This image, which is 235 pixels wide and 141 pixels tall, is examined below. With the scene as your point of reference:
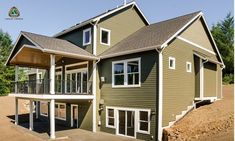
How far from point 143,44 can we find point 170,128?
5.27 meters

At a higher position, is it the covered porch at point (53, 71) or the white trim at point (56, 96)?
the covered porch at point (53, 71)

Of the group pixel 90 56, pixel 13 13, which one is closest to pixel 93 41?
pixel 90 56

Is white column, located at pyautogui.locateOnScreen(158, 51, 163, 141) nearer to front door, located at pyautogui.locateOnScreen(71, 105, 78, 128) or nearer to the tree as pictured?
front door, located at pyautogui.locateOnScreen(71, 105, 78, 128)

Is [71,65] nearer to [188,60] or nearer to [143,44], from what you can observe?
[143,44]

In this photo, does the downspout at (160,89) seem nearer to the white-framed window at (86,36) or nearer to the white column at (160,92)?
the white column at (160,92)

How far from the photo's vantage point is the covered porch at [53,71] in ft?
49.8

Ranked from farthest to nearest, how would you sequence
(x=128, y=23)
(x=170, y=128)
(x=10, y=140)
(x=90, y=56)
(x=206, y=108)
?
(x=128, y=23) < (x=90, y=56) < (x=206, y=108) < (x=10, y=140) < (x=170, y=128)

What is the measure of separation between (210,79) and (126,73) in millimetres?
6670

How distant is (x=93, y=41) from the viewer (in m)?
17.9

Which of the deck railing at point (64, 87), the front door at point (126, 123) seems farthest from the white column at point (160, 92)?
the deck railing at point (64, 87)

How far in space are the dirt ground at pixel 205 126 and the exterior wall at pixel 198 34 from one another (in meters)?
4.97

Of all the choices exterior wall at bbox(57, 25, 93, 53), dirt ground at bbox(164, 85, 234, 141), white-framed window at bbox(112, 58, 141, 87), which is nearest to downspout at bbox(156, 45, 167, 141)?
dirt ground at bbox(164, 85, 234, 141)

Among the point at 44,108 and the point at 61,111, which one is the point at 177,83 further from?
the point at 44,108

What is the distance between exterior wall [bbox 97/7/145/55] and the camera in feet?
60.8
